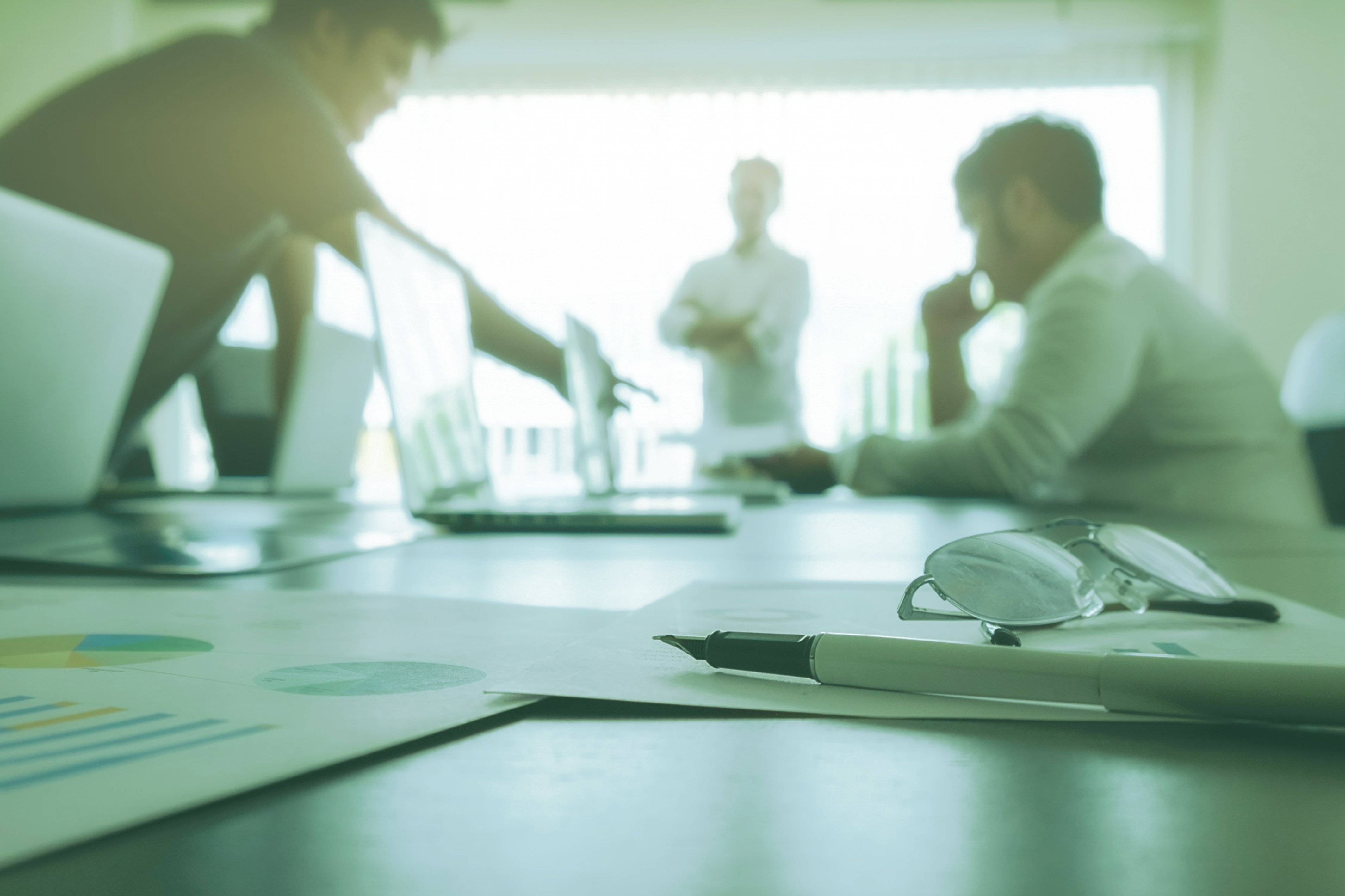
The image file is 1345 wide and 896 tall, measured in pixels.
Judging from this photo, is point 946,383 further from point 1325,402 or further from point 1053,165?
point 1325,402

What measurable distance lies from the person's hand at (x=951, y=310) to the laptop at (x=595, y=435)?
766 mm

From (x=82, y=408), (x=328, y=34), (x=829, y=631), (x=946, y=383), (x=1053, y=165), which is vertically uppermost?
(x=328, y=34)

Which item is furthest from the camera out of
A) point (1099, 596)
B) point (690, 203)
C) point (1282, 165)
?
point (690, 203)

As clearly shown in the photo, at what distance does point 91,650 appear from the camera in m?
0.33

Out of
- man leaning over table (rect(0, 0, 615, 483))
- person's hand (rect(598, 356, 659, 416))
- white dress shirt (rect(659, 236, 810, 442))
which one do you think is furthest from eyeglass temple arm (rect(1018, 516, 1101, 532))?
white dress shirt (rect(659, 236, 810, 442))

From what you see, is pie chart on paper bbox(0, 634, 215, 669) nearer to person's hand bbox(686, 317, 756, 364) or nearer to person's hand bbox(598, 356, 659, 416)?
person's hand bbox(598, 356, 659, 416)

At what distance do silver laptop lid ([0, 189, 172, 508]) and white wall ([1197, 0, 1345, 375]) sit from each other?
4390mm

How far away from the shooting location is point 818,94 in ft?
15.1

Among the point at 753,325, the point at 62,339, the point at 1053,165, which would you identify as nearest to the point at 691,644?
the point at 62,339

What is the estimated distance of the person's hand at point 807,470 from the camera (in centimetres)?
181

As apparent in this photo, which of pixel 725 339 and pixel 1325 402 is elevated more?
pixel 725 339

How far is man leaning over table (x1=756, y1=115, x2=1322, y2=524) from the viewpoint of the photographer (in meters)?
1.47

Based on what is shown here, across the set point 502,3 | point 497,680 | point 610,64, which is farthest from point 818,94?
point 497,680

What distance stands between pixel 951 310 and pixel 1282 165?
2.81 metres
